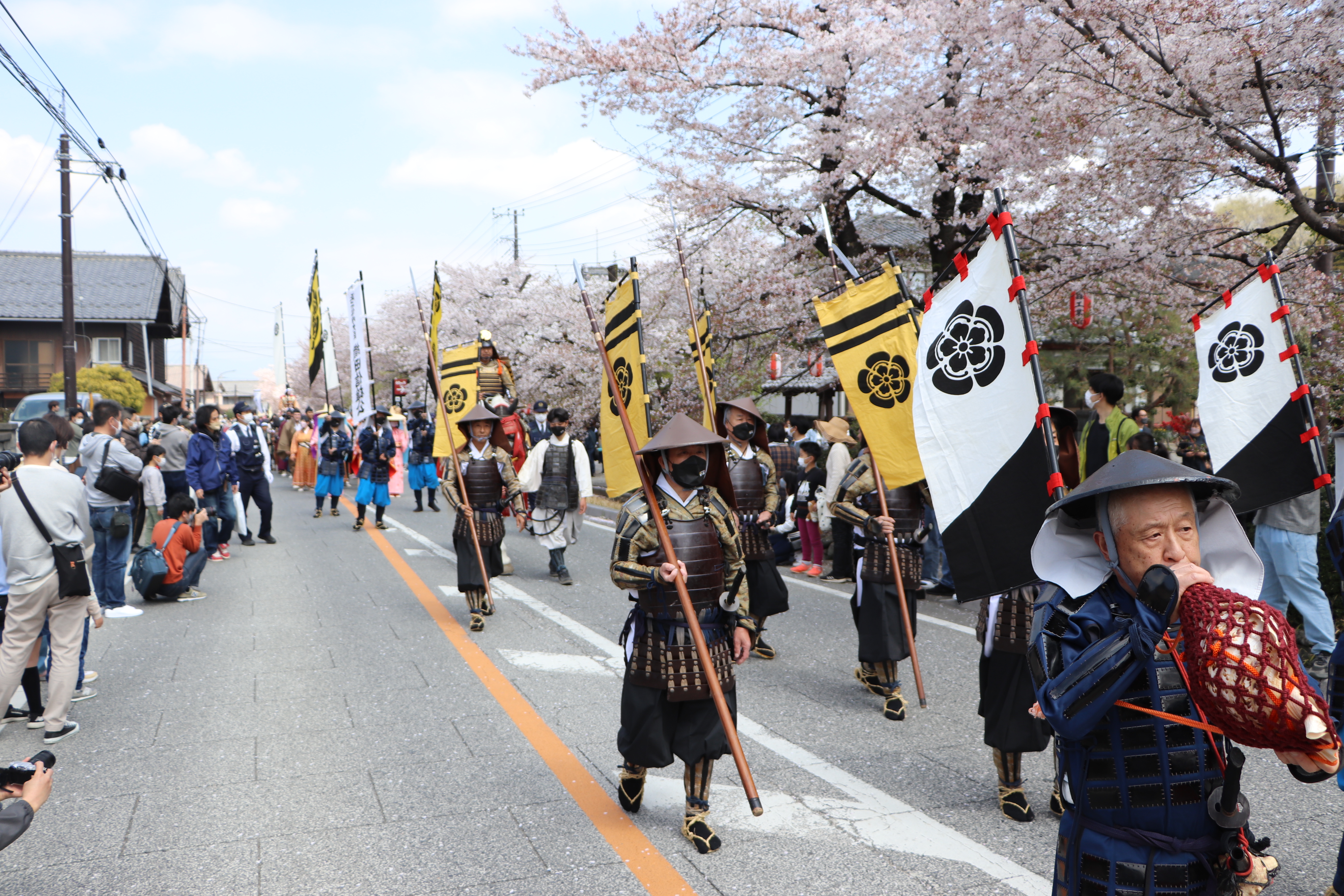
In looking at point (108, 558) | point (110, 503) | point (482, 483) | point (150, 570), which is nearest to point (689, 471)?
point (482, 483)

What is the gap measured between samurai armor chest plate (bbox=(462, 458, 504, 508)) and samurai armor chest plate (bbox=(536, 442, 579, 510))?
2075 mm

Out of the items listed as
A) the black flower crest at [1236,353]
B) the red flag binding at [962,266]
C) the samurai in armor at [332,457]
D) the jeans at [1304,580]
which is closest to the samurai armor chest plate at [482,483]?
the red flag binding at [962,266]

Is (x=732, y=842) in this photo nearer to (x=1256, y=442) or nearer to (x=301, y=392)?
(x=1256, y=442)

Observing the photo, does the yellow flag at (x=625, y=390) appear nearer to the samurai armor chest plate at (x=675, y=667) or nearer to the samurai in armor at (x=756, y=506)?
the samurai in armor at (x=756, y=506)

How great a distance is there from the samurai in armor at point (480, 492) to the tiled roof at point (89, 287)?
32.4 meters

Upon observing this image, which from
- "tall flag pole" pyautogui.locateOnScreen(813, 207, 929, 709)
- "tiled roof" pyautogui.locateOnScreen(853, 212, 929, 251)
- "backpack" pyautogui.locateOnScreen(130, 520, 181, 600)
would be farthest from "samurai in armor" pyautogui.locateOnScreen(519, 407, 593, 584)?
"tiled roof" pyautogui.locateOnScreen(853, 212, 929, 251)

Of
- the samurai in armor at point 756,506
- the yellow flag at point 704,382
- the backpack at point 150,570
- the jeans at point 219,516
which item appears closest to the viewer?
→ the samurai in armor at point 756,506

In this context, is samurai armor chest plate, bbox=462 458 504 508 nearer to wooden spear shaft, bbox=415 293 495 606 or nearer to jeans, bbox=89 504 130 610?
wooden spear shaft, bbox=415 293 495 606

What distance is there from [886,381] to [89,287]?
44.3 metres

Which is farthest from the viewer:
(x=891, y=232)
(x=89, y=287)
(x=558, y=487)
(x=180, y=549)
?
(x=89, y=287)

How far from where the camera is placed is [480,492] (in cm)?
838

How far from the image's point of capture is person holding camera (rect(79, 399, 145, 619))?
26.3 ft

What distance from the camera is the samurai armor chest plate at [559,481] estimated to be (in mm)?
10523

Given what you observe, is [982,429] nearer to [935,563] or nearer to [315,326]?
[935,563]
